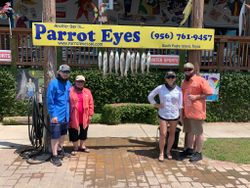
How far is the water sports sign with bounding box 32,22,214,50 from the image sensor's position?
21.2 feet

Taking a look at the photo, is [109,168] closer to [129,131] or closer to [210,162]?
[210,162]

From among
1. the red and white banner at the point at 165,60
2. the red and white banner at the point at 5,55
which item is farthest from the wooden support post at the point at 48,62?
the red and white banner at the point at 165,60

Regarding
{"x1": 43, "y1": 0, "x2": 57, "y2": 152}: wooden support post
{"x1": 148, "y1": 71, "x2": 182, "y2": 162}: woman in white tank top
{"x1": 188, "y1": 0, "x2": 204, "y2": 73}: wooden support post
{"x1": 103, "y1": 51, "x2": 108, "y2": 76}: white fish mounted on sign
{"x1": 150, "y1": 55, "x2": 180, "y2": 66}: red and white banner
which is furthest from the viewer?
{"x1": 150, "y1": 55, "x2": 180, "y2": 66}: red and white banner

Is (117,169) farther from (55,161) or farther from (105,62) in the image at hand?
(105,62)

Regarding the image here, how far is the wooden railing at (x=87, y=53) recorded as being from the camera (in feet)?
29.9

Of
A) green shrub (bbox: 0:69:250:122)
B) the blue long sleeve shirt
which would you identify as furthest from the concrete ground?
green shrub (bbox: 0:69:250:122)

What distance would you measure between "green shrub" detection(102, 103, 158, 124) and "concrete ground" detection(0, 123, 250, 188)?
1.35m

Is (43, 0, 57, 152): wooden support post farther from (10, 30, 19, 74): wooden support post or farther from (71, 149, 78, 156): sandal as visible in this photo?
(10, 30, 19, 74): wooden support post

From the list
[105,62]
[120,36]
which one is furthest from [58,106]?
[105,62]

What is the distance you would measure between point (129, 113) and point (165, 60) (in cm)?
181

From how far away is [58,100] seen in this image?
232 inches

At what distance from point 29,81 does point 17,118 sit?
41.6 inches

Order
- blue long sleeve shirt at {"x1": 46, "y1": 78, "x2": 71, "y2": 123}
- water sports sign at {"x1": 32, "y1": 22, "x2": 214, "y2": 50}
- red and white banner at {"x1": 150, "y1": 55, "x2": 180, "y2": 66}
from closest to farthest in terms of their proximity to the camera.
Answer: blue long sleeve shirt at {"x1": 46, "y1": 78, "x2": 71, "y2": 123}
water sports sign at {"x1": 32, "y1": 22, "x2": 214, "y2": 50}
red and white banner at {"x1": 150, "y1": 55, "x2": 180, "y2": 66}

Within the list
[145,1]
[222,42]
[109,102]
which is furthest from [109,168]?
[145,1]
